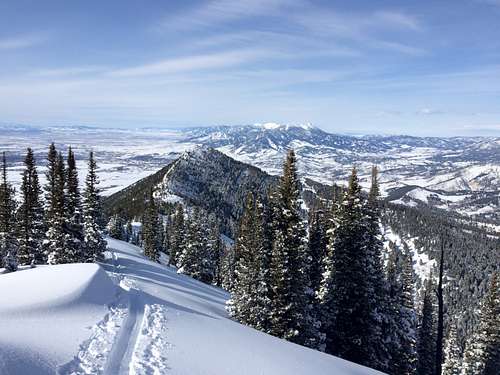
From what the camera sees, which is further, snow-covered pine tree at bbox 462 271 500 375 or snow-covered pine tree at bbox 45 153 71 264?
snow-covered pine tree at bbox 45 153 71 264

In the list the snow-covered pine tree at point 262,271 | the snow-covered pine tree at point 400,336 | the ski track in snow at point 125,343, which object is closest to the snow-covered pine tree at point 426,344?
the snow-covered pine tree at point 400,336

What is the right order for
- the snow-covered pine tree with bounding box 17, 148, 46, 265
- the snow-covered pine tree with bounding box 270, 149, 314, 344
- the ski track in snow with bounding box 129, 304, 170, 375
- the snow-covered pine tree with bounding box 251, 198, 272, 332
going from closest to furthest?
the ski track in snow with bounding box 129, 304, 170, 375
the snow-covered pine tree with bounding box 270, 149, 314, 344
the snow-covered pine tree with bounding box 251, 198, 272, 332
the snow-covered pine tree with bounding box 17, 148, 46, 265

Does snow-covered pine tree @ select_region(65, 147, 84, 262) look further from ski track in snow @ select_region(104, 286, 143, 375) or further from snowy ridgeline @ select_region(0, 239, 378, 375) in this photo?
ski track in snow @ select_region(104, 286, 143, 375)

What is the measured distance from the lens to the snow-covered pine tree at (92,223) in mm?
42719

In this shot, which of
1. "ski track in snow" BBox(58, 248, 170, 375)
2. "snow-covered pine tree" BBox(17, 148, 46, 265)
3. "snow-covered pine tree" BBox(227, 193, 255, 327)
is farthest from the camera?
"snow-covered pine tree" BBox(17, 148, 46, 265)

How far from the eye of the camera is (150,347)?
13.8 meters

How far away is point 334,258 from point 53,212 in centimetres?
2834

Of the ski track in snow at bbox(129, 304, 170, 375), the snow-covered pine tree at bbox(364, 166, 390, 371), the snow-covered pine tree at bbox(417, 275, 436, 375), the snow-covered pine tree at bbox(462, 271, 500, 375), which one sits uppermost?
the ski track in snow at bbox(129, 304, 170, 375)

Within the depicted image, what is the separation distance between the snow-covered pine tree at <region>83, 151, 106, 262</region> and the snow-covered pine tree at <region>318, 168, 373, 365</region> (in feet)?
81.8

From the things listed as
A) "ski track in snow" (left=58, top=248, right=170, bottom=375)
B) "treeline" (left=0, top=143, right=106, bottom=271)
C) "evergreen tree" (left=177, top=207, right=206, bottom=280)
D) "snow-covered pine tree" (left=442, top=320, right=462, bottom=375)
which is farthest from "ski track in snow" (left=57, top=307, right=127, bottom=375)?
"snow-covered pine tree" (left=442, top=320, right=462, bottom=375)

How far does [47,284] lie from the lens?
18438 mm

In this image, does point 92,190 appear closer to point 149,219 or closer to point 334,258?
point 149,219

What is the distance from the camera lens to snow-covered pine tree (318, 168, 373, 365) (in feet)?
93.7

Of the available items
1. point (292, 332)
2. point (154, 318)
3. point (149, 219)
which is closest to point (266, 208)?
point (292, 332)
